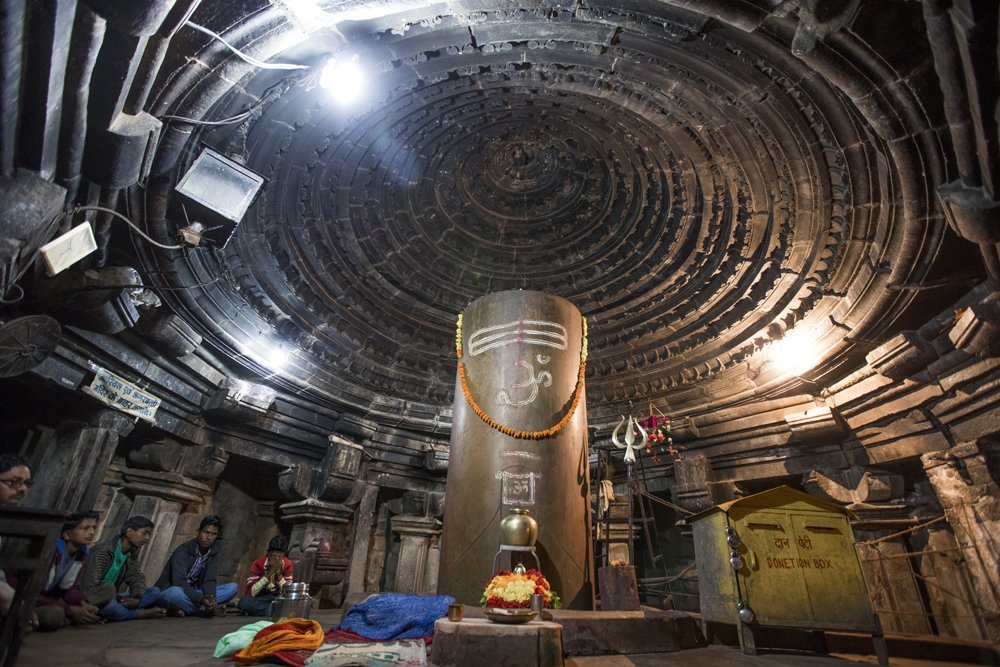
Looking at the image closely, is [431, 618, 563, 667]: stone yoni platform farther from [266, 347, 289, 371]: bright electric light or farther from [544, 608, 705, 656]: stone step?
[266, 347, 289, 371]: bright electric light

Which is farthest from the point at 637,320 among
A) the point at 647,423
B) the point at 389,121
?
the point at 389,121

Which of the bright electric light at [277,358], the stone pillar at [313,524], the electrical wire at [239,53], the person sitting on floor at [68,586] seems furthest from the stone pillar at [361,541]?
the electrical wire at [239,53]

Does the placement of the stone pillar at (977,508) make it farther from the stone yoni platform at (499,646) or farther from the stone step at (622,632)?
the stone yoni platform at (499,646)

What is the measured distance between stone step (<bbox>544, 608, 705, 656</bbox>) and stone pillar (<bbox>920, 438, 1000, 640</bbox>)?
192 inches

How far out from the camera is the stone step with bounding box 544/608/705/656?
4367mm

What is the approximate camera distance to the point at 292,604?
17.3 feet

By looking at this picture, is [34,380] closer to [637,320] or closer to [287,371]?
[287,371]

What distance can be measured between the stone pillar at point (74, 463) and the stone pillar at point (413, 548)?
20.4 ft

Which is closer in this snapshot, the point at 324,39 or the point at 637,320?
the point at 324,39

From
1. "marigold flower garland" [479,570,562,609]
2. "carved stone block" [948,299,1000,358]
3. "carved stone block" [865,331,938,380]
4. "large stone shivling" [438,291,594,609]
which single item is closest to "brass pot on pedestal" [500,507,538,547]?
"large stone shivling" [438,291,594,609]

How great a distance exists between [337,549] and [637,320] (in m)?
9.38

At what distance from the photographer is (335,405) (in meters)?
10.9

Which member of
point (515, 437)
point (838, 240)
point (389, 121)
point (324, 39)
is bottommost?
point (515, 437)

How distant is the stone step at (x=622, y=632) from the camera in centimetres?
437
